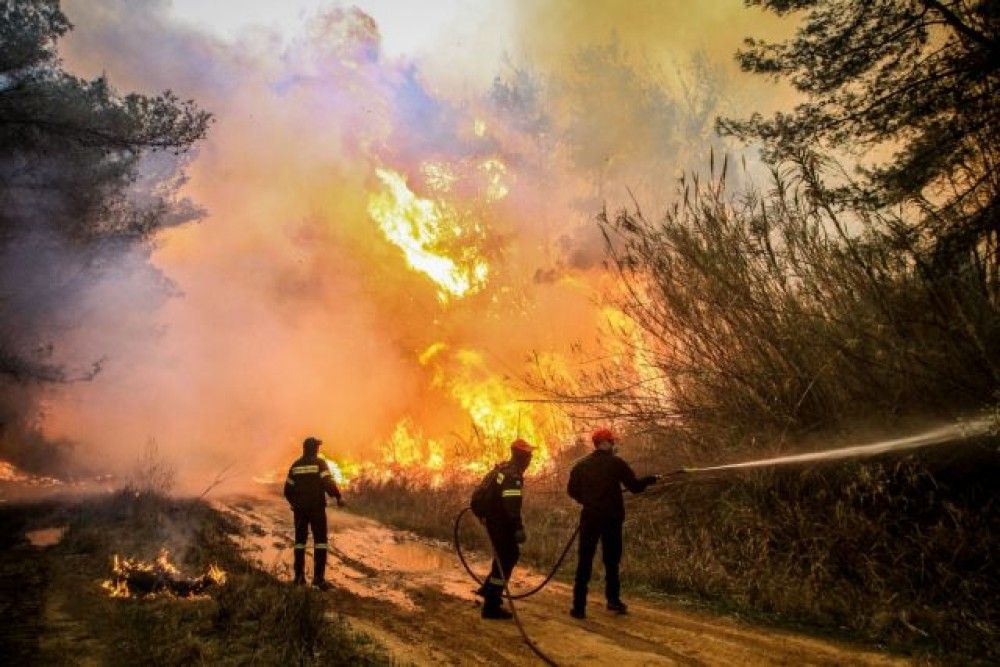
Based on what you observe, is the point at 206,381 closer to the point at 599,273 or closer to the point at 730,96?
the point at 599,273

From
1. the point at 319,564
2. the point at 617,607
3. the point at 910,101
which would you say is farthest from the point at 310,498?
the point at 910,101

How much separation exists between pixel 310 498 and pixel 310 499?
0.02 m

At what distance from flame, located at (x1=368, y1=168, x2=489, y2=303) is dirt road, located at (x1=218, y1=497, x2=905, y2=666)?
15.6m

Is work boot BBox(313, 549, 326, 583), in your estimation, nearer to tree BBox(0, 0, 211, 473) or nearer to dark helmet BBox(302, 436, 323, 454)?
dark helmet BBox(302, 436, 323, 454)

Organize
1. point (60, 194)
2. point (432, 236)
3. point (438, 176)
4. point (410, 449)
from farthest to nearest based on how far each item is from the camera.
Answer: point (438, 176)
point (432, 236)
point (410, 449)
point (60, 194)

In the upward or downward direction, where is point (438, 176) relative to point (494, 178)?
upward

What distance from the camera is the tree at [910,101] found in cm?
690

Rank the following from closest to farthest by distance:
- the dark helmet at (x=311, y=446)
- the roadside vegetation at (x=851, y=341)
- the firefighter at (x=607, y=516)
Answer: the roadside vegetation at (x=851, y=341)
the firefighter at (x=607, y=516)
the dark helmet at (x=311, y=446)

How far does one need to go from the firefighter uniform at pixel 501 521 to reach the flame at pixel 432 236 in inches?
691

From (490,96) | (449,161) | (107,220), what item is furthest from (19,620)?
(490,96)

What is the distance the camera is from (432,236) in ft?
82.8

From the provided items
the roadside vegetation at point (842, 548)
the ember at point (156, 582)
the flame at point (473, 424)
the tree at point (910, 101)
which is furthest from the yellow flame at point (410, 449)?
the tree at point (910, 101)

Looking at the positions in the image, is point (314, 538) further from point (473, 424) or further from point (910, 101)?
A: point (910, 101)

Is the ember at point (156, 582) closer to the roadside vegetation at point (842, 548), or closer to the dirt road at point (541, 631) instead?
the dirt road at point (541, 631)
